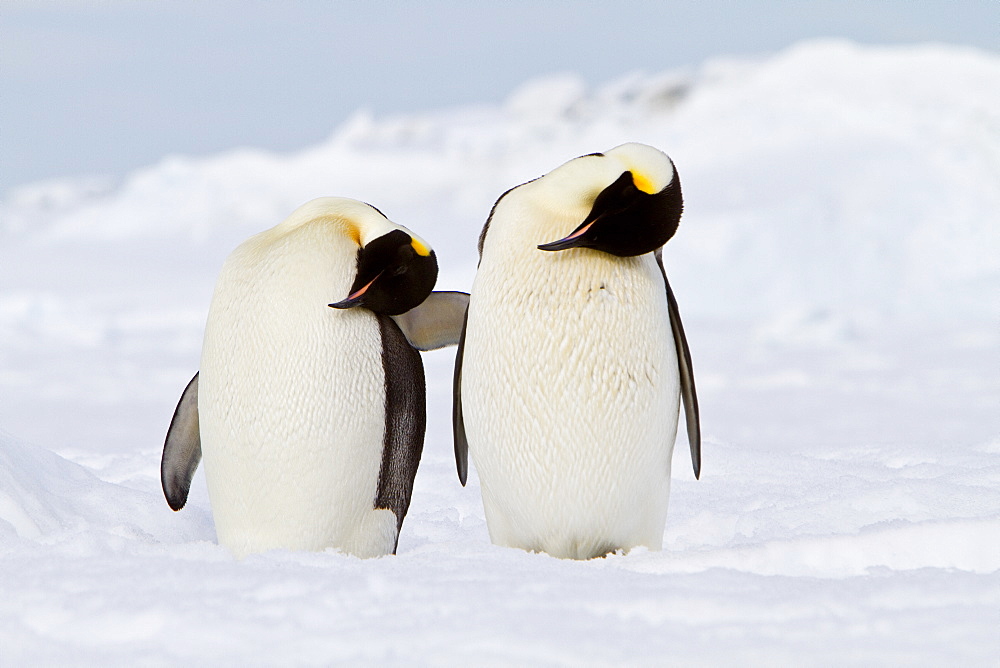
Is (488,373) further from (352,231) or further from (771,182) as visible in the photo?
(771,182)

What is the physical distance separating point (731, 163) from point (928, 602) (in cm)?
1422

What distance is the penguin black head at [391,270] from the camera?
1776mm

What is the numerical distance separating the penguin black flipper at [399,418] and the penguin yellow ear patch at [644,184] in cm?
58

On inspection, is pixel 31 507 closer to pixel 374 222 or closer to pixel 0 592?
pixel 0 592

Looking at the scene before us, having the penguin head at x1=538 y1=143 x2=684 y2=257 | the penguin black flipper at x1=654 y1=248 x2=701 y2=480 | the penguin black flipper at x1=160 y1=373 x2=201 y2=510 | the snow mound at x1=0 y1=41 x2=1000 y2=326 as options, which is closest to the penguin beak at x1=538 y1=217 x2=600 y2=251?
the penguin head at x1=538 y1=143 x2=684 y2=257

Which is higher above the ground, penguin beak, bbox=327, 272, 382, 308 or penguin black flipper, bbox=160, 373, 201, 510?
penguin beak, bbox=327, 272, 382, 308

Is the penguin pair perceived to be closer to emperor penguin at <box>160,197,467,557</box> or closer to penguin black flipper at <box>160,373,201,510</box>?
emperor penguin at <box>160,197,467,557</box>

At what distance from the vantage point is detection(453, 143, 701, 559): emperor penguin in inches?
64.4

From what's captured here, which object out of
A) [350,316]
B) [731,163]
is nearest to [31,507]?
[350,316]

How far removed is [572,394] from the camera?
5.38 ft

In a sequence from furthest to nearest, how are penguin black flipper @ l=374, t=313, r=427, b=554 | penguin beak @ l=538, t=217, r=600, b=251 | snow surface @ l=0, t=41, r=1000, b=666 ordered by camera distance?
penguin black flipper @ l=374, t=313, r=427, b=554 < penguin beak @ l=538, t=217, r=600, b=251 < snow surface @ l=0, t=41, r=1000, b=666

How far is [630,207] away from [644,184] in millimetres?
46

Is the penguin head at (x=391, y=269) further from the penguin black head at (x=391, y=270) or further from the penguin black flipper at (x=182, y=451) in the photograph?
the penguin black flipper at (x=182, y=451)

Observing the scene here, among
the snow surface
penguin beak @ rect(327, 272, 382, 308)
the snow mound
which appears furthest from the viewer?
the snow mound
